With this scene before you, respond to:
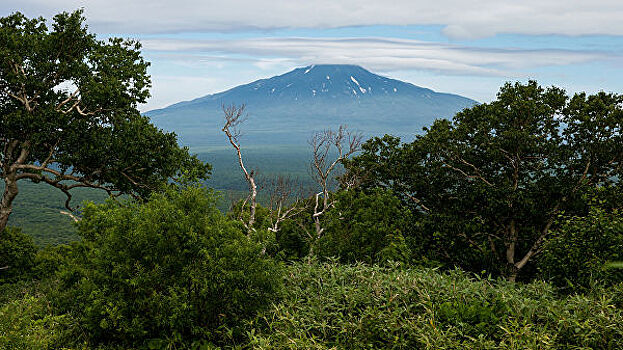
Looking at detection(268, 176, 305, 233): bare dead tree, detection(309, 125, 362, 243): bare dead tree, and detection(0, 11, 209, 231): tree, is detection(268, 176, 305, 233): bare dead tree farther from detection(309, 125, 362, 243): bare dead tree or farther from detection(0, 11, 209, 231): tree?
detection(0, 11, 209, 231): tree

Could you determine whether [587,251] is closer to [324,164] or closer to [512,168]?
[512,168]

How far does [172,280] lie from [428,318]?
170 inches

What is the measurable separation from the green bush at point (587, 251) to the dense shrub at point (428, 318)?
3.80 m

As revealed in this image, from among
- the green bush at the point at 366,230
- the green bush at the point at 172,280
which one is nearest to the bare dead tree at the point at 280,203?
the green bush at the point at 366,230

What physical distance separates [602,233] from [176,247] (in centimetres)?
1118

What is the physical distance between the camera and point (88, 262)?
9.32 metres

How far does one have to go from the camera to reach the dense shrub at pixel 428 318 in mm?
6391

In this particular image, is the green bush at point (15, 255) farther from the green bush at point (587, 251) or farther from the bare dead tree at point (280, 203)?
the green bush at point (587, 251)

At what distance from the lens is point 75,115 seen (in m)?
18.7

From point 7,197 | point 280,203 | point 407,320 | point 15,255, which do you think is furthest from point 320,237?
point 15,255

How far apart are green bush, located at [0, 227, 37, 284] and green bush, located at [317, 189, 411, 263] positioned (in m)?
16.2

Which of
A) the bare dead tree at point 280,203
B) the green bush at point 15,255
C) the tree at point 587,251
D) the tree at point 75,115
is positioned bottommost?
the green bush at point 15,255

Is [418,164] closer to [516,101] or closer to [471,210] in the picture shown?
[471,210]

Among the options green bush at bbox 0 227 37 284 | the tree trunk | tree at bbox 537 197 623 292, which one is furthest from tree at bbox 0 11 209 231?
tree at bbox 537 197 623 292
